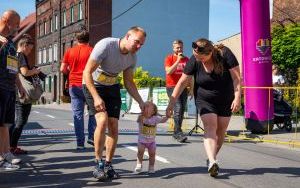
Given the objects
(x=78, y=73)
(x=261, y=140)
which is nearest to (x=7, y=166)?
(x=78, y=73)

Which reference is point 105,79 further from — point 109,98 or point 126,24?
point 126,24

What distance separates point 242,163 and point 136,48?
2757 mm

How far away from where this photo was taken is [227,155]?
8.59 metres

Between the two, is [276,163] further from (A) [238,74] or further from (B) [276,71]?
(B) [276,71]

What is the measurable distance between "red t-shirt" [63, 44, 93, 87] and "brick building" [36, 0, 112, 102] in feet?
121

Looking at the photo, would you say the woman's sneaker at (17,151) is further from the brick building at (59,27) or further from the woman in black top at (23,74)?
the brick building at (59,27)

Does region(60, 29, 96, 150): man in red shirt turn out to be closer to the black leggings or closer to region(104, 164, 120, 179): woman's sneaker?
the black leggings

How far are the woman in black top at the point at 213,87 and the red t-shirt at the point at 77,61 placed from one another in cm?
259

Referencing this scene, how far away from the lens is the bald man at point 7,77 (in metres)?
6.79

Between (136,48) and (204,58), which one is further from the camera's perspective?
(204,58)

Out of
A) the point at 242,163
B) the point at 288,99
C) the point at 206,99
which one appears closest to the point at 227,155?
the point at 242,163

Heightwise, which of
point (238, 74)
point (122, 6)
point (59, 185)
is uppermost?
point (122, 6)

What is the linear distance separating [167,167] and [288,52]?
1874cm

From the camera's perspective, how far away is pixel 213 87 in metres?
6.70
